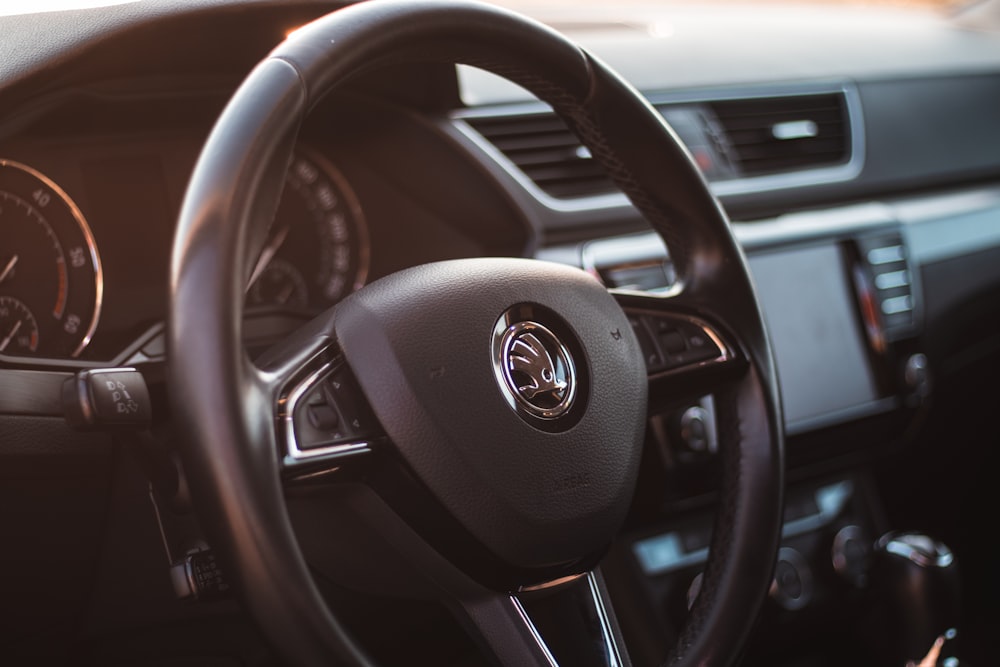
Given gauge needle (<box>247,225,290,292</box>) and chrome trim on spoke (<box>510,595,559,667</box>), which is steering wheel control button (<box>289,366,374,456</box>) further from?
gauge needle (<box>247,225,290,292</box>)

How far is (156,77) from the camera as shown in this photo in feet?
4.17

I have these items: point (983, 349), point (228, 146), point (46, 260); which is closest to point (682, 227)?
point (228, 146)

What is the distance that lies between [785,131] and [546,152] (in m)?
0.52

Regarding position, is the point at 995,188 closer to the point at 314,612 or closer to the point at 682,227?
the point at 682,227

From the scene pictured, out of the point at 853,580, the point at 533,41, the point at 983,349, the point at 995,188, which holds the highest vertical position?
the point at 533,41

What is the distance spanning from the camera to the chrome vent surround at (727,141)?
1605 mm

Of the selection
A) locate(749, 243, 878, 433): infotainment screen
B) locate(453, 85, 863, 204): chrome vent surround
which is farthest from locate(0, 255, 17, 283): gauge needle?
locate(749, 243, 878, 433): infotainment screen

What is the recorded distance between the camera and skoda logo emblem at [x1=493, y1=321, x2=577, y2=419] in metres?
0.95

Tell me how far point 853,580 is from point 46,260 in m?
1.26

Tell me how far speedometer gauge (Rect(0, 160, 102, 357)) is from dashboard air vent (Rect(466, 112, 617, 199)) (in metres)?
0.55

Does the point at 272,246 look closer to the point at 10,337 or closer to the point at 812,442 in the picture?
the point at 10,337

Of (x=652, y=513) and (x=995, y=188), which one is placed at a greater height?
(x=995, y=188)

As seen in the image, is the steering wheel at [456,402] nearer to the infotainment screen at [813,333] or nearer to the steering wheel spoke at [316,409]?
the steering wheel spoke at [316,409]

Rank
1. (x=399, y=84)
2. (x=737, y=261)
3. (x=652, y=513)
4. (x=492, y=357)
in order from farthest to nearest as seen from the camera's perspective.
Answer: (x=652, y=513), (x=399, y=84), (x=737, y=261), (x=492, y=357)
